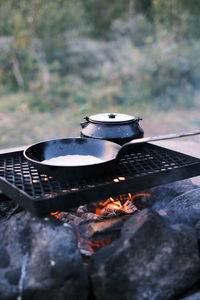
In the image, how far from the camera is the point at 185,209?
2.31m

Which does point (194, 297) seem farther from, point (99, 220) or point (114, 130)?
point (114, 130)

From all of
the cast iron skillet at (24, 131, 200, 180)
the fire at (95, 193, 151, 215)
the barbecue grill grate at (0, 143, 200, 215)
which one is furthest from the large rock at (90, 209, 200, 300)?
the fire at (95, 193, 151, 215)

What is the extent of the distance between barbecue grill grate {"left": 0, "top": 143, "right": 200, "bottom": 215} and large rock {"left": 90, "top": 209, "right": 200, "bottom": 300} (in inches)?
9.4

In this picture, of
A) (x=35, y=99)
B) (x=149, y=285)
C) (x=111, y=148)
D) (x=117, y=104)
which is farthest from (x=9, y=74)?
(x=149, y=285)

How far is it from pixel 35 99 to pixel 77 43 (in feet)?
8.85

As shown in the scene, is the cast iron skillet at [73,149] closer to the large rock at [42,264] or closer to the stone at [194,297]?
the large rock at [42,264]

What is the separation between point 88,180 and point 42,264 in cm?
55

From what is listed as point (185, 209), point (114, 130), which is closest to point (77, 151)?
point (114, 130)

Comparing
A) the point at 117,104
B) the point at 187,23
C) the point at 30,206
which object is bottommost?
the point at 117,104

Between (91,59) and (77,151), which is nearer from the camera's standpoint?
(77,151)

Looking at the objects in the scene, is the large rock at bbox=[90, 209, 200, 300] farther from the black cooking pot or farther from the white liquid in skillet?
the black cooking pot

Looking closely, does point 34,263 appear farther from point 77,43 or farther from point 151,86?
point 77,43

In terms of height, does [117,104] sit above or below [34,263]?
below

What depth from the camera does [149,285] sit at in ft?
6.03
